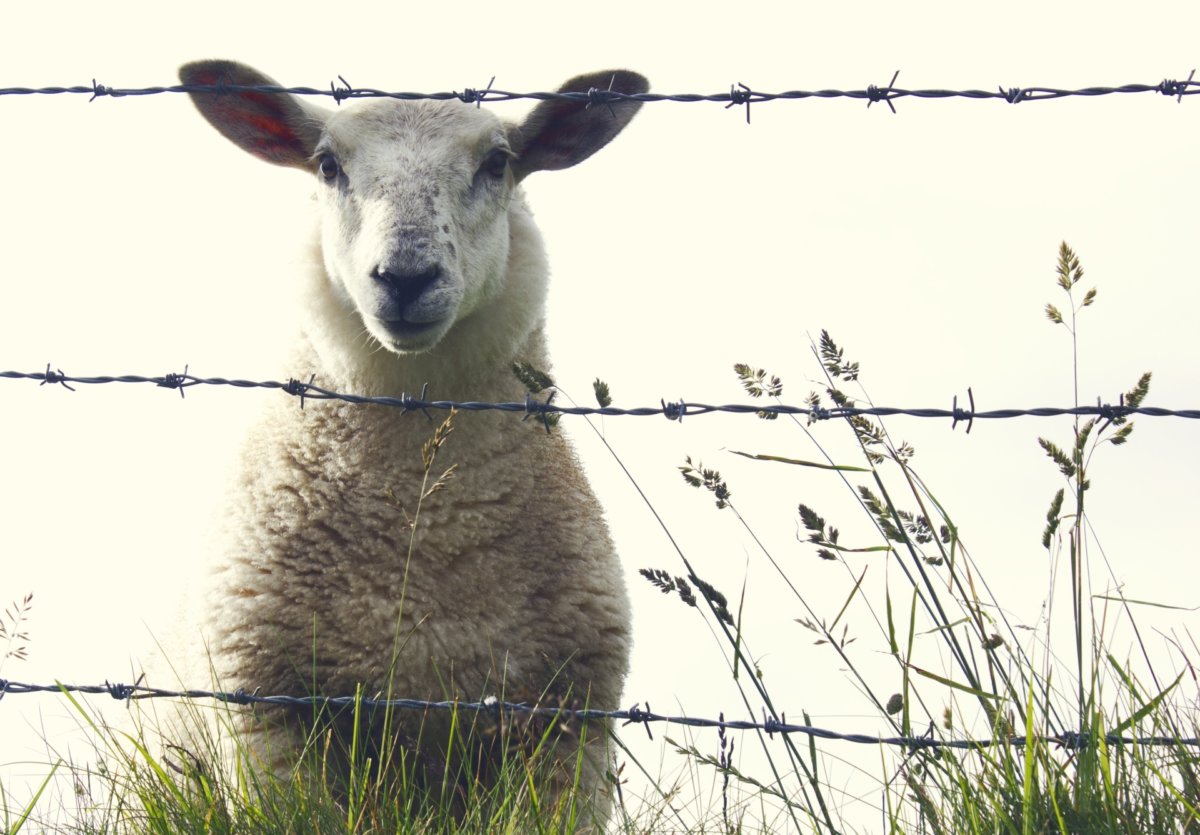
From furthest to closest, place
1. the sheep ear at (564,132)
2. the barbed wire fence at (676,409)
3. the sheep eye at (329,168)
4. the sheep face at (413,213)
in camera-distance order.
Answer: the sheep ear at (564,132)
the sheep eye at (329,168)
the sheep face at (413,213)
the barbed wire fence at (676,409)

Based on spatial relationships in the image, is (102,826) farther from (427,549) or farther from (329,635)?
(427,549)

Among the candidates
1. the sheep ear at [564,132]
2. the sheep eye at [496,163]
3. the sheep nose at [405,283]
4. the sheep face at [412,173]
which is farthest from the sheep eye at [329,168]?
the sheep nose at [405,283]

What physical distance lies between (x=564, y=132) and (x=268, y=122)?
114cm

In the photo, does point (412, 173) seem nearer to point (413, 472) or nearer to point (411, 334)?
point (411, 334)

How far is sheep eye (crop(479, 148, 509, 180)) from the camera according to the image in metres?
4.73

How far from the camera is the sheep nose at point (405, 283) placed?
13.1 ft

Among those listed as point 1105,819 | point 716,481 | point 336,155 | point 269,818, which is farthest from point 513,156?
point 1105,819

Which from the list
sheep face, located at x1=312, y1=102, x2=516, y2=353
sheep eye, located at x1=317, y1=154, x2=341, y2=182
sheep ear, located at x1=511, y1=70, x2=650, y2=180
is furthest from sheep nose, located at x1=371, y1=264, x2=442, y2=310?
sheep ear, located at x1=511, y1=70, x2=650, y2=180

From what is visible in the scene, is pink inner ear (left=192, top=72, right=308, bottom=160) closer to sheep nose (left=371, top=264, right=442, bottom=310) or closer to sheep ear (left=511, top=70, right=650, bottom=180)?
sheep ear (left=511, top=70, right=650, bottom=180)

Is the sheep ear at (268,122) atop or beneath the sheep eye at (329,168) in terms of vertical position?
atop

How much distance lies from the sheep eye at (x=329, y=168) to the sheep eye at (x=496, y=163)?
537mm

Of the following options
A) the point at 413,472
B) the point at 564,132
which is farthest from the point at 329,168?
the point at 413,472

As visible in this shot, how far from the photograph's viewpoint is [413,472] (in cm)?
433

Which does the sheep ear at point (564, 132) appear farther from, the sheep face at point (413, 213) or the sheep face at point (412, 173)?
the sheep face at point (413, 213)
